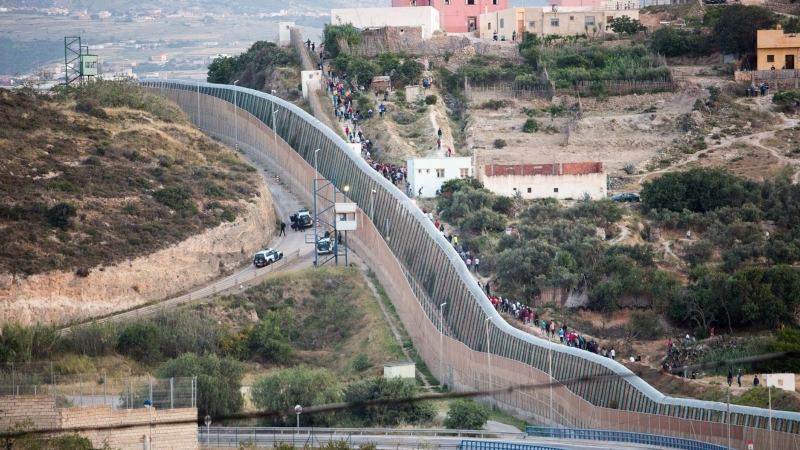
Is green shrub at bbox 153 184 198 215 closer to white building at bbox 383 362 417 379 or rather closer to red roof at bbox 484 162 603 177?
red roof at bbox 484 162 603 177

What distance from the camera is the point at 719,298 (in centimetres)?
8450

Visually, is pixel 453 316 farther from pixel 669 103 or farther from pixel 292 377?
pixel 669 103

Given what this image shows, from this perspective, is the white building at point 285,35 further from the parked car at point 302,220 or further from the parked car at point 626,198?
the parked car at point 626,198

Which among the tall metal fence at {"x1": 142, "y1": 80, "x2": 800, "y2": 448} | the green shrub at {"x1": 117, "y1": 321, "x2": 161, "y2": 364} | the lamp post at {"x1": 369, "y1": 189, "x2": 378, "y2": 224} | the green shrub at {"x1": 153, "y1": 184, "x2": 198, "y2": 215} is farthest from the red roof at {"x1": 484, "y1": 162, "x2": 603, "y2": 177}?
the green shrub at {"x1": 117, "y1": 321, "x2": 161, "y2": 364}

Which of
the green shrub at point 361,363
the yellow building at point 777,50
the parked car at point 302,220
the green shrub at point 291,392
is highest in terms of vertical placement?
the yellow building at point 777,50

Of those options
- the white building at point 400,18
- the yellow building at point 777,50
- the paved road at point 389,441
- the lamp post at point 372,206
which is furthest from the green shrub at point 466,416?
the white building at point 400,18

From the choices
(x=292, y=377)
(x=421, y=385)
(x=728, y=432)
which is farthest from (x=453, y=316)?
(x=728, y=432)

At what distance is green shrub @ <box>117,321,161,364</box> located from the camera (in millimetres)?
80500

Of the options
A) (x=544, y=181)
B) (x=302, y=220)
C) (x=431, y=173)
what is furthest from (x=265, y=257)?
(x=544, y=181)

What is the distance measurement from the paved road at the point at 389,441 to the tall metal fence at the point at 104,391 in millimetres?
2737

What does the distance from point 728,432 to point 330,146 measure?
4564 centimetres

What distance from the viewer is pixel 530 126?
4530 inches

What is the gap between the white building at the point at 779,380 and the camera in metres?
68.6

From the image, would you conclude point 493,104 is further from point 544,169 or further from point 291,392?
point 291,392
